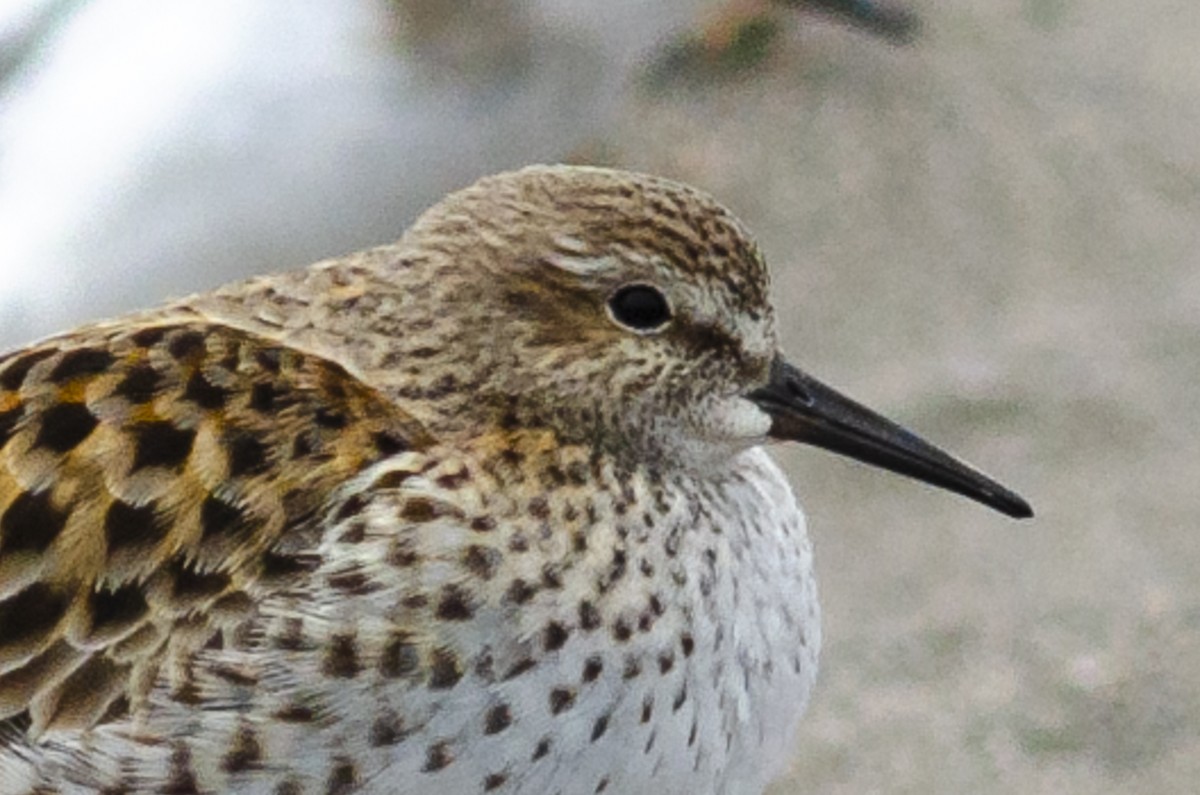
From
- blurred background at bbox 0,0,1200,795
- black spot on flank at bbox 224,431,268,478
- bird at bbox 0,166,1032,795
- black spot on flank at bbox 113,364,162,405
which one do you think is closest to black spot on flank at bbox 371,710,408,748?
bird at bbox 0,166,1032,795

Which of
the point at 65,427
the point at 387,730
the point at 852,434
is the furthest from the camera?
the point at 852,434

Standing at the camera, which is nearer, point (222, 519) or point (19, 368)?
point (222, 519)

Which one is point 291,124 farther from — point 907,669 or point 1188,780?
point 1188,780

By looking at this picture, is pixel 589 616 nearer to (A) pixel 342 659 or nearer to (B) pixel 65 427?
(A) pixel 342 659

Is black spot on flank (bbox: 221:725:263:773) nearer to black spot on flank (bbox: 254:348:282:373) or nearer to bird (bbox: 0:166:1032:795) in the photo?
bird (bbox: 0:166:1032:795)

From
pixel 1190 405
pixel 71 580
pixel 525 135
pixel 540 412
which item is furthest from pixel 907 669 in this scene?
pixel 71 580

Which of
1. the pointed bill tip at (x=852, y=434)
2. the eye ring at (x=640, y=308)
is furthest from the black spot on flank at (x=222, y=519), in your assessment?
the pointed bill tip at (x=852, y=434)

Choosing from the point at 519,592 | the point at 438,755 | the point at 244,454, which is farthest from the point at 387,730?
the point at 244,454
